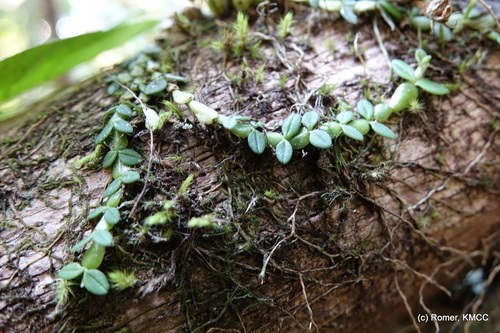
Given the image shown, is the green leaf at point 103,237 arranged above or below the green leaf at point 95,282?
above

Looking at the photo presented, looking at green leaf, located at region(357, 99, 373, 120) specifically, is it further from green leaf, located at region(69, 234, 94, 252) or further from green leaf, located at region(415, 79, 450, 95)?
green leaf, located at region(69, 234, 94, 252)

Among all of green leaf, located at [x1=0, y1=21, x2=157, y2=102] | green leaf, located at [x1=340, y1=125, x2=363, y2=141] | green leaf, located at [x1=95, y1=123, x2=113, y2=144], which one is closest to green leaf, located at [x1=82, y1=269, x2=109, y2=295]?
green leaf, located at [x1=95, y1=123, x2=113, y2=144]

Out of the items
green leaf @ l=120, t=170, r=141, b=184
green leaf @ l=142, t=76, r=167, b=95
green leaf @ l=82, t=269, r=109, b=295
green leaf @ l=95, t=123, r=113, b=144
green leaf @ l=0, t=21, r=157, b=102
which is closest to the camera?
green leaf @ l=82, t=269, r=109, b=295

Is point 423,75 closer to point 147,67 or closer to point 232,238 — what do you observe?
point 232,238

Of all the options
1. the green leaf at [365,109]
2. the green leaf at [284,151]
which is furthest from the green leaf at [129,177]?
the green leaf at [365,109]

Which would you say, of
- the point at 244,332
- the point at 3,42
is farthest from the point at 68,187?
the point at 3,42

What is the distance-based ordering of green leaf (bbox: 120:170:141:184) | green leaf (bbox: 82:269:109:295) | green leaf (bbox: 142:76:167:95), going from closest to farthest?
green leaf (bbox: 82:269:109:295)
green leaf (bbox: 120:170:141:184)
green leaf (bbox: 142:76:167:95)

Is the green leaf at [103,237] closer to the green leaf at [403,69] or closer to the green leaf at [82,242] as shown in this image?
the green leaf at [82,242]
